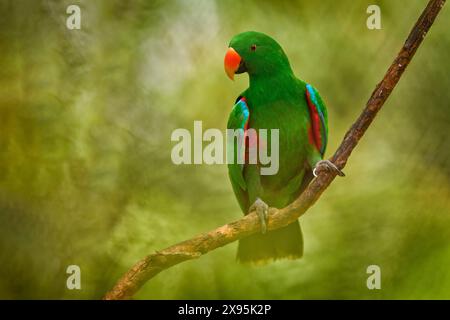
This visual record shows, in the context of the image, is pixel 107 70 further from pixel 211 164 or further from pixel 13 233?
pixel 13 233

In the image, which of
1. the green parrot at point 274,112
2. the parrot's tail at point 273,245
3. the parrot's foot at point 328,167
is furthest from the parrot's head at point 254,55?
the parrot's tail at point 273,245

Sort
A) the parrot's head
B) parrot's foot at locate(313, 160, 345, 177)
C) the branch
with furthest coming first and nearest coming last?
the parrot's head < parrot's foot at locate(313, 160, 345, 177) < the branch

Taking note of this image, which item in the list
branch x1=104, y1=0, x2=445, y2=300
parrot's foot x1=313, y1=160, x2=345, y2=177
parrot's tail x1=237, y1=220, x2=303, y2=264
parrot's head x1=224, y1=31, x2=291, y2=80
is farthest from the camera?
parrot's tail x1=237, y1=220, x2=303, y2=264

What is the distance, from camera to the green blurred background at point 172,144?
2602 mm

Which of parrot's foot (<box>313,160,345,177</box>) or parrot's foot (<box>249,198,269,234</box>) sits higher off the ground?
parrot's foot (<box>313,160,345,177</box>)

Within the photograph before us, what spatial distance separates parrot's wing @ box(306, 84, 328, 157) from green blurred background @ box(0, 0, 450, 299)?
0.21m

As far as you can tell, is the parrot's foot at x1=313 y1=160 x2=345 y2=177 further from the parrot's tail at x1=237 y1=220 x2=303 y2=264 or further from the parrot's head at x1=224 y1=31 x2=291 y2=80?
the parrot's head at x1=224 y1=31 x2=291 y2=80

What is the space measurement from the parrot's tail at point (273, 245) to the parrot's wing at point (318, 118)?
15.8 inches

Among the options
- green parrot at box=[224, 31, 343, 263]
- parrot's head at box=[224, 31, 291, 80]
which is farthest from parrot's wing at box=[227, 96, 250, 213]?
parrot's head at box=[224, 31, 291, 80]

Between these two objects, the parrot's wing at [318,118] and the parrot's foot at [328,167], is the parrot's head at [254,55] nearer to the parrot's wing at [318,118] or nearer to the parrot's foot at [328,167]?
the parrot's wing at [318,118]

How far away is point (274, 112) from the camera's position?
96.9 inches

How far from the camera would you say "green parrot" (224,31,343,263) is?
2441mm
